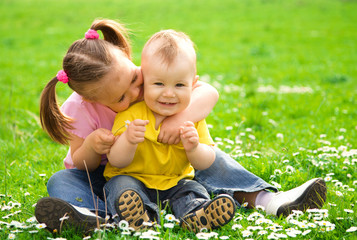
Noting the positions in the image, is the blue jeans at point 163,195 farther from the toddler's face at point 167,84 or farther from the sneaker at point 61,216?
the toddler's face at point 167,84

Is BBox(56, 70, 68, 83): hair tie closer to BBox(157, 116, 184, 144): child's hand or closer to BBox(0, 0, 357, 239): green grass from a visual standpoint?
BBox(0, 0, 357, 239): green grass

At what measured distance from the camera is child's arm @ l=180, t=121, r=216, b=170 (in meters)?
2.72

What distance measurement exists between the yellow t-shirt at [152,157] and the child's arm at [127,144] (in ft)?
0.45

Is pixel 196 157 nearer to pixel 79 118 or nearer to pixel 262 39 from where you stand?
pixel 79 118

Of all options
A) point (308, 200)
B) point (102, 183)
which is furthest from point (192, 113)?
point (308, 200)

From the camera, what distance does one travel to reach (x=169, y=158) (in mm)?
2924

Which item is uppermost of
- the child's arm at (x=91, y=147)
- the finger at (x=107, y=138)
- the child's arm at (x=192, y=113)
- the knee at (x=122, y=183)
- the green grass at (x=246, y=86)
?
the child's arm at (x=192, y=113)

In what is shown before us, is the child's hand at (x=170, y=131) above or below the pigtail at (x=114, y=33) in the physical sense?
below

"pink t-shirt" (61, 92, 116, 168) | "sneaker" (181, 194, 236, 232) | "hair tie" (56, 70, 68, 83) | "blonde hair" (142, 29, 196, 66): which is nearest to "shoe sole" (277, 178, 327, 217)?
"sneaker" (181, 194, 236, 232)

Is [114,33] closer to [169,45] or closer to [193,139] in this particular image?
[169,45]

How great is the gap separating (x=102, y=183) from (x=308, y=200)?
4.81ft

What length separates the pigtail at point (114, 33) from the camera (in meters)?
2.99

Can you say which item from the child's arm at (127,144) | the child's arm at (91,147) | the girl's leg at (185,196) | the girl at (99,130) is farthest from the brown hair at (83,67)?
the girl's leg at (185,196)

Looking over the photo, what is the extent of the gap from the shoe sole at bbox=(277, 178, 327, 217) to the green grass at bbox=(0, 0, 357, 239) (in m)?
0.08
